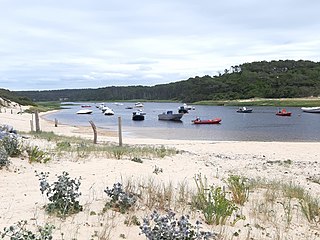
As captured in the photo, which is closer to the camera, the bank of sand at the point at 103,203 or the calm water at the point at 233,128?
the bank of sand at the point at 103,203

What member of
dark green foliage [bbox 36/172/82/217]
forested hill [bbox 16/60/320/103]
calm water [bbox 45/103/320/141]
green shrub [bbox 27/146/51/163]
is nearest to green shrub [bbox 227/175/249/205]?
dark green foliage [bbox 36/172/82/217]

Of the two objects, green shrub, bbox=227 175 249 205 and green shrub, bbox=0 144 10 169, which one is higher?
green shrub, bbox=0 144 10 169

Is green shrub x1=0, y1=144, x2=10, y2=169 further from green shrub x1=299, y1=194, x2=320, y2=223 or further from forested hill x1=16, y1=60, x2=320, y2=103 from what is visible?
forested hill x1=16, y1=60, x2=320, y2=103

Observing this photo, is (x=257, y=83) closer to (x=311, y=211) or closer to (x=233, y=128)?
(x=233, y=128)

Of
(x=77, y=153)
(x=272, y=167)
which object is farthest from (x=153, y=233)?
(x=272, y=167)

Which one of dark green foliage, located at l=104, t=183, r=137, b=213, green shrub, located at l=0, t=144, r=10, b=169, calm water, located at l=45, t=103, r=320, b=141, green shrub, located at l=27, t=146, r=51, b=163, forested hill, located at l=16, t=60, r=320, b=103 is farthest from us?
forested hill, located at l=16, t=60, r=320, b=103

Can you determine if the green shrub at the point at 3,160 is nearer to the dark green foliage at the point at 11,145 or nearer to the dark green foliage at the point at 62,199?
the dark green foliage at the point at 11,145

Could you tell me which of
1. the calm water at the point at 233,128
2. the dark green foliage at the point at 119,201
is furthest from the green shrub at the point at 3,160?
the calm water at the point at 233,128

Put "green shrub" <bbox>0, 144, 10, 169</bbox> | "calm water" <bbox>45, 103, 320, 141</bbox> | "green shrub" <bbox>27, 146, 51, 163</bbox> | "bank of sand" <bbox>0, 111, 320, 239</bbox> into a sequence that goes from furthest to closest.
→ "calm water" <bbox>45, 103, 320, 141</bbox> → "green shrub" <bbox>27, 146, 51, 163</bbox> → "green shrub" <bbox>0, 144, 10, 169</bbox> → "bank of sand" <bbox>0, 111, 320, 239</bbox>

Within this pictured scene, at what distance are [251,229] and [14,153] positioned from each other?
22.1 feet

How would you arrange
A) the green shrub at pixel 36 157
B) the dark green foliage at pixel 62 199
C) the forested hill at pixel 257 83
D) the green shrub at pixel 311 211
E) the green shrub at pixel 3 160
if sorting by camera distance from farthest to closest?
the forested hill at pixel 257 83 → the green shrub at pixel 36 157 → the green shrub at pixel 3 160 → the green shrub at pixel 311 211 → the dark green foliage at pixel 62 199

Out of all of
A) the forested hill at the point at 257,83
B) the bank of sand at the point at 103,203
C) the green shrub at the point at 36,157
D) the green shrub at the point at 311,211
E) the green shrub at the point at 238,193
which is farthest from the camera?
the forested hill at the point at 257,83

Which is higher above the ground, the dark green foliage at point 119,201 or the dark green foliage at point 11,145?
the dark green foliage at point 11,145

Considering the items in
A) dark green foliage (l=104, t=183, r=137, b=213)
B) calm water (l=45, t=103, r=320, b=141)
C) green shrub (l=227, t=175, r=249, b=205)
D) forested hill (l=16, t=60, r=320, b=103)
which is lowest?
calm water (l=45, t=103, r=320, b=141)
